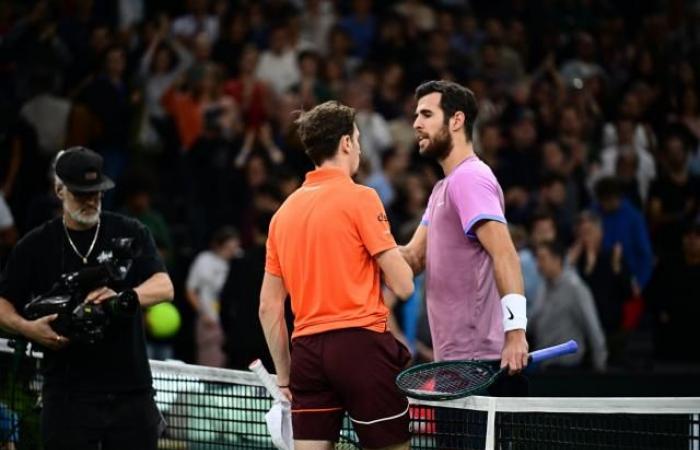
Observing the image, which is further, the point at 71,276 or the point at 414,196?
the point at 414,196

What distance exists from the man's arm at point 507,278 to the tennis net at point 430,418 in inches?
9.1

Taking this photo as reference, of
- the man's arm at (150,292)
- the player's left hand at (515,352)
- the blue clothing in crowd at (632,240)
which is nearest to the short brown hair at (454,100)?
the player's left hand at (515,352)

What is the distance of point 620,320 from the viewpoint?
44.3 ft

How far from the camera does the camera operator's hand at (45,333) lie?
691cm

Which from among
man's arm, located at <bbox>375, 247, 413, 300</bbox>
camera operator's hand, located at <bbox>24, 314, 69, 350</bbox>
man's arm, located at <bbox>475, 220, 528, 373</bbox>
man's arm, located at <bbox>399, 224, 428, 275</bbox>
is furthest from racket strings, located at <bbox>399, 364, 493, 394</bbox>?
camera operator's hand, located at <bbox>24, 314, 69, 350</bbox>

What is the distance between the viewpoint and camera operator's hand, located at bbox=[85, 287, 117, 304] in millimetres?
6848

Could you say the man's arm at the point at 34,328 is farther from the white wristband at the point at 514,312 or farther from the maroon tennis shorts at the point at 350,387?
the white wristband at the point at 514,312

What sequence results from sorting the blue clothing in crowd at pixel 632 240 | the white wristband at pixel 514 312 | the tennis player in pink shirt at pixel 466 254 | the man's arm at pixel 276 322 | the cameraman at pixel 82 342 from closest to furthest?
1. the white wristband at pixel 514 312
2. the tennis player in pink shirt at pixel 466 254
3. the man's arm at pixel 276 322
4. the cameraman at pixel 82 342
5. the blue clothing in crowd at pixel 632 240

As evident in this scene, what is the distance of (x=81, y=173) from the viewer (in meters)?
7.05

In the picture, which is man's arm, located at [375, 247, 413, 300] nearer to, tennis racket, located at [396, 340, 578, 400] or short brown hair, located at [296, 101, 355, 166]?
tennis racket, located at [396, 340, 578, 400]

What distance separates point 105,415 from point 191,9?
1092cm

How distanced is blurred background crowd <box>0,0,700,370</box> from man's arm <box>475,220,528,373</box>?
180 inches

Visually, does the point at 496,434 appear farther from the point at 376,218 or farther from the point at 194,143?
the point at 194,143

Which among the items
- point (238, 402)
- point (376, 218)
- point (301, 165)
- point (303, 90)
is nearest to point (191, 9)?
point (303, 90)
